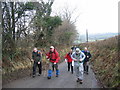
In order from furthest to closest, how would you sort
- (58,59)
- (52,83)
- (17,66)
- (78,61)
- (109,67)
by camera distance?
1. (17,66)
2. (58,59)
3. (109,67)
4. (78,61)
5. (52,83)

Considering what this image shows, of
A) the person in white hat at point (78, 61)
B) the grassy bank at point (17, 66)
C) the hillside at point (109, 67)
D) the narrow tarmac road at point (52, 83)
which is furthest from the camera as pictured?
the grassy bank at point (17, 66)

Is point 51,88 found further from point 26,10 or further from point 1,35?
point 26,10

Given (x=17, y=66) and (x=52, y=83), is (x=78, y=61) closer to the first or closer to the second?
(x=52, y=83)

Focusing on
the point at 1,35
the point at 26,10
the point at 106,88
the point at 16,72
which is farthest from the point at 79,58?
the point at 26,10

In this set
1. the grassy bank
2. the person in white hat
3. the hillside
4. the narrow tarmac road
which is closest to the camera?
the hillside

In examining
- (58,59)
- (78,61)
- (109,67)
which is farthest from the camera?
(58,59)

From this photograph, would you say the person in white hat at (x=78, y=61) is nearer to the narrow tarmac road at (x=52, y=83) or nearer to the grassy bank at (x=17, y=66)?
the narrow tarmac road at (x=52, y=83)

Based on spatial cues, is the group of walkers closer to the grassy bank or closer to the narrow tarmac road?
the narrow tarmac road

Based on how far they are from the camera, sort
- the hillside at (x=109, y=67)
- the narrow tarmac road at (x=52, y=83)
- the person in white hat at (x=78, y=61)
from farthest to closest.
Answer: the person in white hat at (x=78, y=61)
the narrow tarmac road at (x=52, y=83)
the hillside at (x=109, y=67)

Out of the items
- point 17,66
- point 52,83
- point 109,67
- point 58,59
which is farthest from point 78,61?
point 17,66

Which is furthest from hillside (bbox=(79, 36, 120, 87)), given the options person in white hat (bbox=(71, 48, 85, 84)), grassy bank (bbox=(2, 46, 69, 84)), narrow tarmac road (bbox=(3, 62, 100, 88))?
grassy bank (bbox=(2, 46, 69, 84))

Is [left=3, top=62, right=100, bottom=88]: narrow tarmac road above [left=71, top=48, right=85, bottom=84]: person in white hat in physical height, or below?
below

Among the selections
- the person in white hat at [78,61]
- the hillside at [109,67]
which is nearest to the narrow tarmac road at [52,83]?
the person in white hat at [78,61]

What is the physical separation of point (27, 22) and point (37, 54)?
664 centimetres
